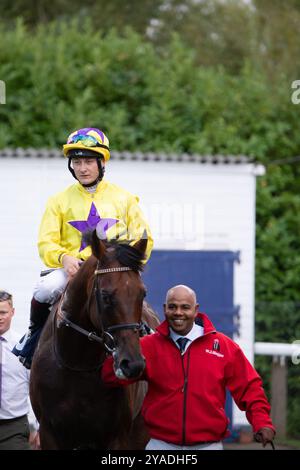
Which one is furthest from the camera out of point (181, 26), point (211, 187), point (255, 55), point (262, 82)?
point (181, 26)

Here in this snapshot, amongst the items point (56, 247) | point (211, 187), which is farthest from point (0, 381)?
point (211, 187)

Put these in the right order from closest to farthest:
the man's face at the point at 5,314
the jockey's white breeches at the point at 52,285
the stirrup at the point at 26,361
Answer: the jockey's white breeches at the point at 52,285
the stirrup at the point at 26,361
the man's face at the point at 5,314

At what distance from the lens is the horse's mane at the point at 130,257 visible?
599 centimetres

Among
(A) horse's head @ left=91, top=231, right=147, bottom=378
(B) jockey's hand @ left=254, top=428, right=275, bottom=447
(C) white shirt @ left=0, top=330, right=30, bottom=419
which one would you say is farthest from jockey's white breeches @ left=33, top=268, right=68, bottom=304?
(B) jockey's hand @ left=254, top=428, right=275, bottom=447

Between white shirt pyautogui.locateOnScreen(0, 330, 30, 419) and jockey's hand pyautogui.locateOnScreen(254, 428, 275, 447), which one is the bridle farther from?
white shirt pyautogui.locateOnScreen(0, 330, 30, 419)

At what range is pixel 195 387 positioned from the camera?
5.91m

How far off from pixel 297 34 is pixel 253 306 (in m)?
14.4

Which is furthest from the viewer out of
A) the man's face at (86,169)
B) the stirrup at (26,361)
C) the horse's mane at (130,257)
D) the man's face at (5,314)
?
the man's face at (5,314)

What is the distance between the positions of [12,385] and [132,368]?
231cm

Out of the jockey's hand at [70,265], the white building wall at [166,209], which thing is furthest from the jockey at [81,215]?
the white building wall at [166,209]

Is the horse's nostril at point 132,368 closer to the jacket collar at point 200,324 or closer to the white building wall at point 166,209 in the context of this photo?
the jacket collar at point 200,324
